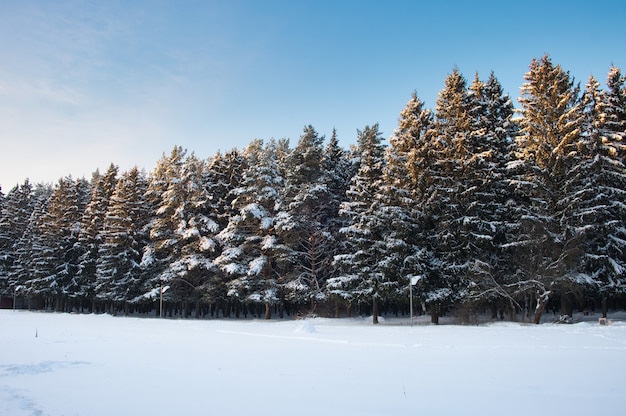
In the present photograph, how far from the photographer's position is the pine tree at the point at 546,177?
28.7 metres

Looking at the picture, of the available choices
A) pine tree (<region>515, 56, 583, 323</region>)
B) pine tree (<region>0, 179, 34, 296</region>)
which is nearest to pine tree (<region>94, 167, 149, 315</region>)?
pine tree (<region>0, 179, 34, 296</region>)

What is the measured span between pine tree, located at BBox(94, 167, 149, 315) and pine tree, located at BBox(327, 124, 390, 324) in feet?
72.6

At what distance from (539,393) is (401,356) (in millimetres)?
5516

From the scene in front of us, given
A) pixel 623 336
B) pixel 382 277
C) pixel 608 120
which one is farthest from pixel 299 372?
pixel 608 120

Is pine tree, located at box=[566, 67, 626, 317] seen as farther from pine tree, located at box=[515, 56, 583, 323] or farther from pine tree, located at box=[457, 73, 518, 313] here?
pine tree, located at box=[457, 73, 518, 313]

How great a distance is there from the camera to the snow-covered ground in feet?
25.7

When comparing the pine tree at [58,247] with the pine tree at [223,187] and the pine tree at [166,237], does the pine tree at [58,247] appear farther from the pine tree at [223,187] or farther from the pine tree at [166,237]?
the pine tree at [223,187]

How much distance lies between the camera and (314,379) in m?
10.3

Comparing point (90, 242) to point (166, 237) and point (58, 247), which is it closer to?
point (58, 247)

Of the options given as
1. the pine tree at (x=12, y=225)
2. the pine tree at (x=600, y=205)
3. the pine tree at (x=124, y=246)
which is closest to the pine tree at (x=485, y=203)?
the pine tree at (x=600, y=205)

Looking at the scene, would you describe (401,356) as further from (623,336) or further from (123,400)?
(623,336)

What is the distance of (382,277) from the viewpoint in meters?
32.5

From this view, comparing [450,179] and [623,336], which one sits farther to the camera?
[450,179]

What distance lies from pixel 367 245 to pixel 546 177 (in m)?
12.6
